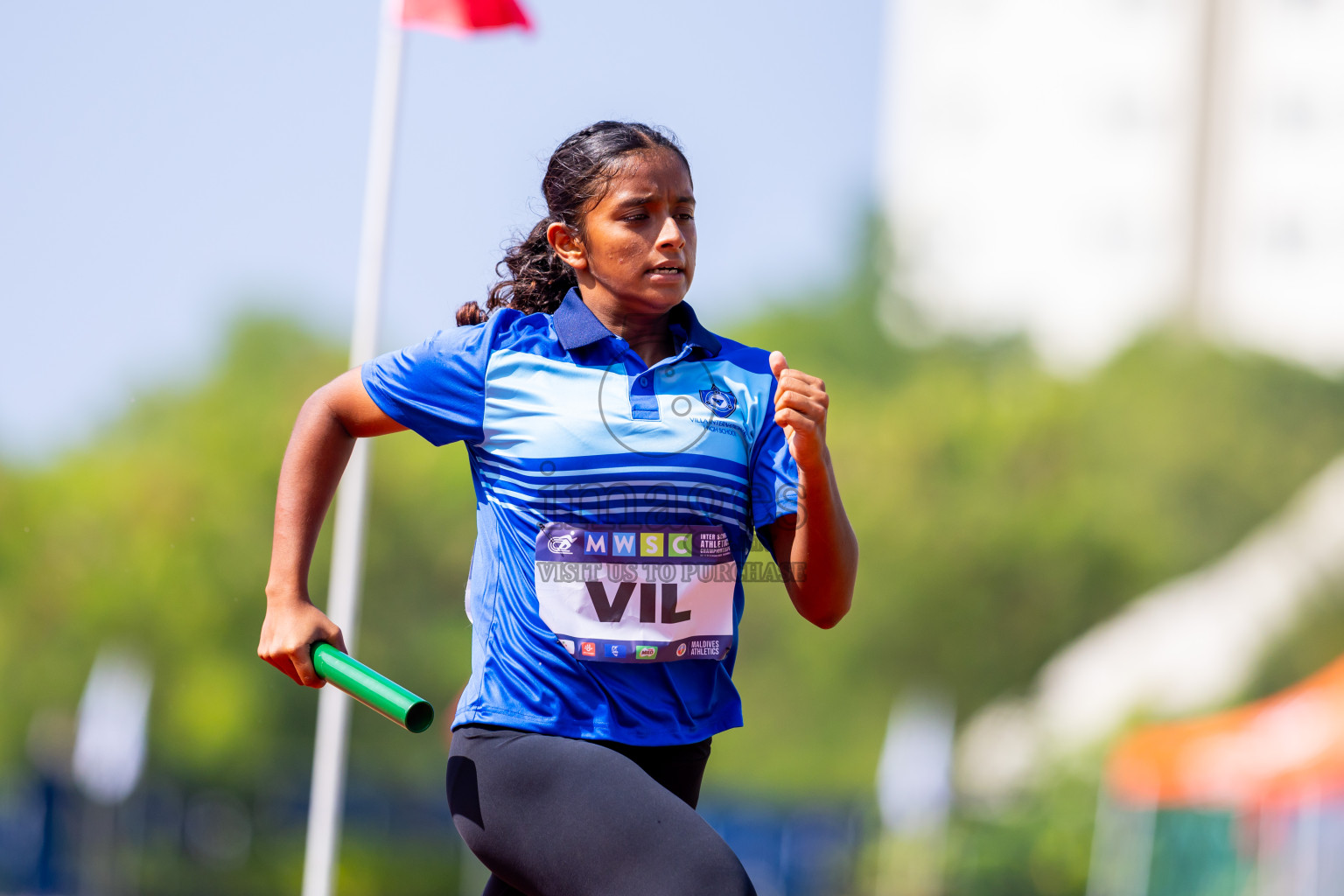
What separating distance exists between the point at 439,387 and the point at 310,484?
279mm

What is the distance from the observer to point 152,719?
27422 mm

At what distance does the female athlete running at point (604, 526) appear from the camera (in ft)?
7.49

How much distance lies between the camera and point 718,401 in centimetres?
252

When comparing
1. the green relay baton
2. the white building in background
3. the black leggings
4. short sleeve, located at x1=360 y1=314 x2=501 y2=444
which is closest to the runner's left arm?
the black leggings

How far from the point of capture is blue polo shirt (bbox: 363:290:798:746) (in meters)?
2.37

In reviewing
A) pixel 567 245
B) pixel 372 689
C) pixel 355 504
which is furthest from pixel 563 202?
pixel 355 504

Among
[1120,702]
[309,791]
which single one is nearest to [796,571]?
[309,791]

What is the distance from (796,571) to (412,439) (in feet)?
95.0

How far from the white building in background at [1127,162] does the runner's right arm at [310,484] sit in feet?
139

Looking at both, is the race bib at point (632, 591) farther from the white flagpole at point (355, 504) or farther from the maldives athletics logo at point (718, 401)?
the white flagpole at point (355, 504)

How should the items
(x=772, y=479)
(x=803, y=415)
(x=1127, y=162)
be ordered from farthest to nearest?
1. (x=1127, y=162)
2. (x=772, y=479)
3. (x=803, y=415)

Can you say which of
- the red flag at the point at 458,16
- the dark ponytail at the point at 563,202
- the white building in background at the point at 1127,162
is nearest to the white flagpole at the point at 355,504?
the red flag at the point at 458,16

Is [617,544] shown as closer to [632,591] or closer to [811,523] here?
[632,591]

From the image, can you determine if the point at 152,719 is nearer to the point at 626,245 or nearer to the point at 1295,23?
the point at 626,245
